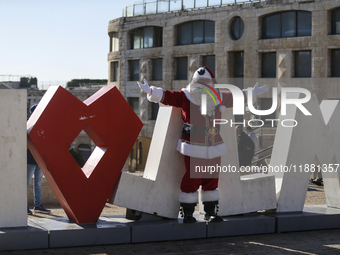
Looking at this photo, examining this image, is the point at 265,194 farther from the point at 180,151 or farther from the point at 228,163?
the point at 180,151

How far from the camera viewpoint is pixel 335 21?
86.0 ft

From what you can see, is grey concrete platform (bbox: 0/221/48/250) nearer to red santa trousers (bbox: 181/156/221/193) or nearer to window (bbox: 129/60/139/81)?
red santa trousers (bbox: 181/156/221/193)

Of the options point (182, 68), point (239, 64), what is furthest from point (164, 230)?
point (182, 68)

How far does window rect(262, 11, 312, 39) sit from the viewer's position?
2694cm

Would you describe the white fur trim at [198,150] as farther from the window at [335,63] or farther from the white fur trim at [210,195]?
the window at [335,63]

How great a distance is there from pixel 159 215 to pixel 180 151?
2.92 ft

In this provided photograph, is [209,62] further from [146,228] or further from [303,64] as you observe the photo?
[146,228]

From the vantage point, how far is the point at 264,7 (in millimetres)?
27656

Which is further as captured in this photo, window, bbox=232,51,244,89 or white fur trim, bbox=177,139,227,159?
window, bbox=232,51,244,89

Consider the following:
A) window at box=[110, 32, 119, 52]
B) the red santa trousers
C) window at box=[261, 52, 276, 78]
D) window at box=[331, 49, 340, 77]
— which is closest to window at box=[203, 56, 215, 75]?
window at box=[261, 52, 276, 78]

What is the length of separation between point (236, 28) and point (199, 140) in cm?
2348

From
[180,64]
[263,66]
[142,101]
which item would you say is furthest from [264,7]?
[142,101]

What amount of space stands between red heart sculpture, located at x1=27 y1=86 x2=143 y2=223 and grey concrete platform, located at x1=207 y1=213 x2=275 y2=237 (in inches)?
59.8

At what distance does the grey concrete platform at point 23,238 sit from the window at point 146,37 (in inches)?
1079
